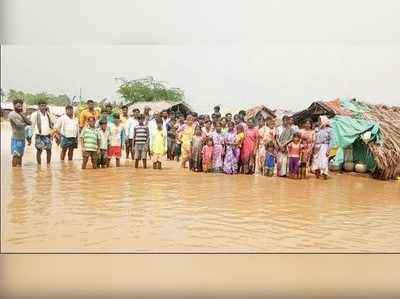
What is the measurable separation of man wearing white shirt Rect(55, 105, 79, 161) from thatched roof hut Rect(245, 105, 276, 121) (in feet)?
9.21

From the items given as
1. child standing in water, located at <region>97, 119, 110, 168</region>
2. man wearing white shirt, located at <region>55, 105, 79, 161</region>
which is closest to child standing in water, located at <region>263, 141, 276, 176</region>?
child standing in water, located at <region>97, 119, 110, 168</region>

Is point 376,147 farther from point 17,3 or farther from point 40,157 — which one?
point 17,3

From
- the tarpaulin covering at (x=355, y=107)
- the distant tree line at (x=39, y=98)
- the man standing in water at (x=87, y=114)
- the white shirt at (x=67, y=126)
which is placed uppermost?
the tarpaulin covering at (x=355, y=107)

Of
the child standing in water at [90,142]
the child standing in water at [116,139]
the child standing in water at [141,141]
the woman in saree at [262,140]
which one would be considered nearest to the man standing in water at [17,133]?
the child standing in water at [90,142]

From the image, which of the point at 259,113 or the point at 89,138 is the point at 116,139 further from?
the point at 259,113

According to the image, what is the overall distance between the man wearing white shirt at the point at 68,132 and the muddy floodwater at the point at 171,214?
0.17 metres

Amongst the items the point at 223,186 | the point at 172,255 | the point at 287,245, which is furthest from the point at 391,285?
the point at 223,186

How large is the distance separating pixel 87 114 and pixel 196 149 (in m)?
2.20

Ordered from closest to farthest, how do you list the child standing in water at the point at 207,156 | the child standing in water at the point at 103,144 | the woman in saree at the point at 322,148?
1. the child standing in water at the point at 103,144
2. the child standing in water at the point at 207,156
3. the woman in saree at the point at 322,148

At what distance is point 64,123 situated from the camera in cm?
907

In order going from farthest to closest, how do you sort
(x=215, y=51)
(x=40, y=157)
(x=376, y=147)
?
(x=376, y=147), (x=40, y=157), (x=215, y=51)

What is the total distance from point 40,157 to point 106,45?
2.21 metres

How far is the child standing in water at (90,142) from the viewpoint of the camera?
9469mm

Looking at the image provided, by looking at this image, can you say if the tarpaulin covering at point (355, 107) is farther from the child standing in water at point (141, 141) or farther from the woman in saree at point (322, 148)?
the child standing in water at point (141, 141)
